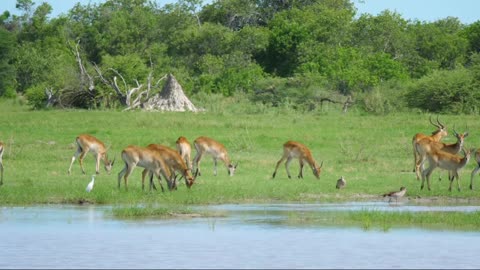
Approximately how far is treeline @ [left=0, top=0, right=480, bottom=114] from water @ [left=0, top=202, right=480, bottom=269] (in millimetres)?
18812

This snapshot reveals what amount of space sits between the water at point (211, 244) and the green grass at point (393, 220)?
0.37 metres

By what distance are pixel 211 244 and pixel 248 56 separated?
3328 cm

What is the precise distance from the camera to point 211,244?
12.5 m

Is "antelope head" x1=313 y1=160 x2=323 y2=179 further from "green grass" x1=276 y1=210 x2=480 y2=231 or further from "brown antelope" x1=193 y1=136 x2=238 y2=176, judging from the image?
"green grass" x1=276 y1=210 x2=480 y2=231

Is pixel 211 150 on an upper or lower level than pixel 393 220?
upper

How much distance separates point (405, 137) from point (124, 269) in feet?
52.1

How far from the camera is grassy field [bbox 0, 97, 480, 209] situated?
676 inches

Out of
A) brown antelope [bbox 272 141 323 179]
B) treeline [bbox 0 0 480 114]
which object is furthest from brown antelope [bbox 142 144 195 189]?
treeline [bbox 0 0 480 114]

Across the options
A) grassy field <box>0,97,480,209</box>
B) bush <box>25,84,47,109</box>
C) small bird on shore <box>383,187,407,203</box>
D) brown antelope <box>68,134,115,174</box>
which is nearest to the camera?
grassy field <box>0,97,480,209</box>

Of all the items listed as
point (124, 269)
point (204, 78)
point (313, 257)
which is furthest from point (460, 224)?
point (204, 78)

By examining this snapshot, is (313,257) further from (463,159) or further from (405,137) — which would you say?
(405,137)

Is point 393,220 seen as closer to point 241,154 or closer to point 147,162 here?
point 147,162

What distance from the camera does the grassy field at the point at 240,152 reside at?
676 inches

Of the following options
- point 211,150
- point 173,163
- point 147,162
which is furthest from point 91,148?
point 147,162
